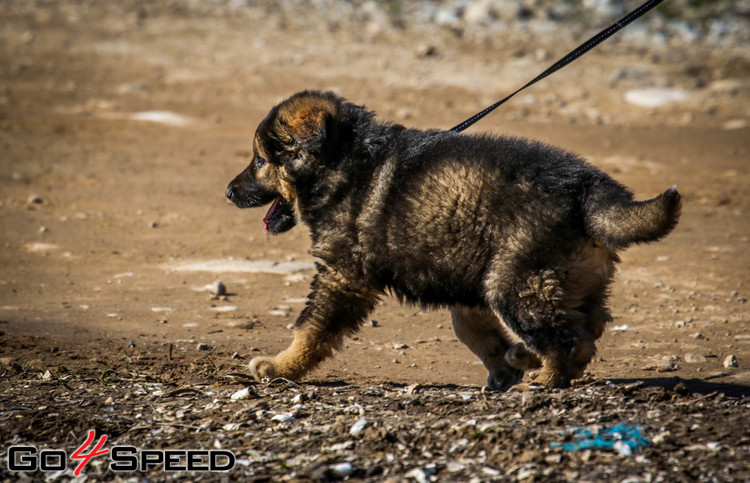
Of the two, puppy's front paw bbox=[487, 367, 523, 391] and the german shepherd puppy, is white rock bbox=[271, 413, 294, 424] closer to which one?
the german shepherd puppy

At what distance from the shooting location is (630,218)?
4.32 m

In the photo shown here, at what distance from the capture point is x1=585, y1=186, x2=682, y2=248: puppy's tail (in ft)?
13.8

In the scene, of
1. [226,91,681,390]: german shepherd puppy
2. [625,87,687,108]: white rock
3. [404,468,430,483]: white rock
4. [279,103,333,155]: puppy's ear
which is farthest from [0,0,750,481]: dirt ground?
[279,103,333,155]: puppy's ear

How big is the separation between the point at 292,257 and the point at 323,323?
3067 mm

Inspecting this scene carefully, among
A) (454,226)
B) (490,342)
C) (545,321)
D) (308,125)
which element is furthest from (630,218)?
(308,125)

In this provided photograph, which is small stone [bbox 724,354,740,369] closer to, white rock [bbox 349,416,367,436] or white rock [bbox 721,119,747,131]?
white rock [bbox 349,416,367,436]

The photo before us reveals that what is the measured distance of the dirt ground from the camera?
4047 millimetres

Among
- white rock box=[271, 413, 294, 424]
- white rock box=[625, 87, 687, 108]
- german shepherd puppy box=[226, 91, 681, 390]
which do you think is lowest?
white rock box=[271, 413, 294, 424]

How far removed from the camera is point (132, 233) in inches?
344

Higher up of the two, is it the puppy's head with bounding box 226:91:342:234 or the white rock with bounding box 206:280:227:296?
the puppy's head with bounding box 226:91:342:234

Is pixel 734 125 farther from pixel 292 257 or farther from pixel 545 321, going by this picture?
pixel 545 321

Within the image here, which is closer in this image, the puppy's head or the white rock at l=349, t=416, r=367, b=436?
the white rock at l=349, t=416, r=367, b=436

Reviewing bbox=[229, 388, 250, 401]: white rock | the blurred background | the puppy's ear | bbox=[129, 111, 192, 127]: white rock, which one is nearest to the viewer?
bbox=[229, 388, 250, 401]: white rock

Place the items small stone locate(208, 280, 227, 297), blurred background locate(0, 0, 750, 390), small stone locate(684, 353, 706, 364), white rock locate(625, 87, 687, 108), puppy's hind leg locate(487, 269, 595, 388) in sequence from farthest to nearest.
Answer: white rock locate(625, 87, 687, 108), small stone locate(208, 280, 227, 297), blurred background locate(0, 0, 750, 390), small stone locate(684, 353, 706, 364), puppy's hind leg locate(487, 269, 595, 388)
